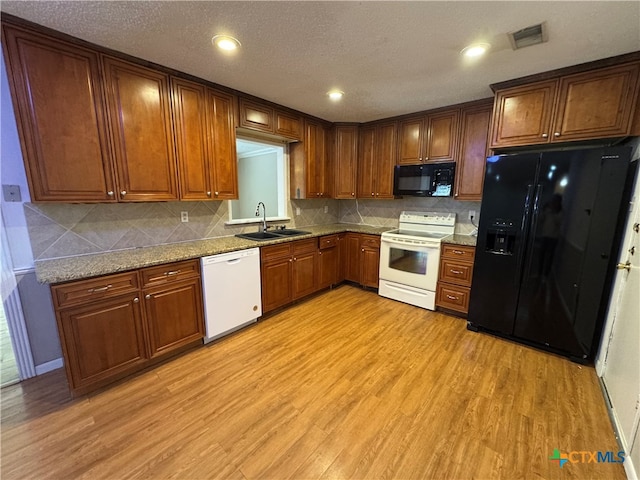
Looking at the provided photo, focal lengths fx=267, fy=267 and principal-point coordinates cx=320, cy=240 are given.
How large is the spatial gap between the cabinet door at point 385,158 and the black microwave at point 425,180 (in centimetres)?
11

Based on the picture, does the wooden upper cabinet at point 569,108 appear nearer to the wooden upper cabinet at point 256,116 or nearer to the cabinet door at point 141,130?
the wooden upper cabinet at point 256,116

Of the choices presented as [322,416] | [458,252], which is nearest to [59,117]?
[322,416]

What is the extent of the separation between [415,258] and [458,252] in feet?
1.62

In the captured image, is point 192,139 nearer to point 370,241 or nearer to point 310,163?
point 310,163

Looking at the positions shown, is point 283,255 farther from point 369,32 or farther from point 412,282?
point 369,32

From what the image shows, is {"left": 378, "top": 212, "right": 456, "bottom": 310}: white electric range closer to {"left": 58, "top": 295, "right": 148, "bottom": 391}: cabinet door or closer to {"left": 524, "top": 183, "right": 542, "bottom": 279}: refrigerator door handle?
{"left": 524, "top": 183, "right": 542, "bottom": 279}: refrigerator door handle

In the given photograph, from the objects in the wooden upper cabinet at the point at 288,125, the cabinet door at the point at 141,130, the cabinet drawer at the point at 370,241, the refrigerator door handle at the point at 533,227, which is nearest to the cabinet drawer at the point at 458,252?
the refrigerator door handle at the point at 533,227

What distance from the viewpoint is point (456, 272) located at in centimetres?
307

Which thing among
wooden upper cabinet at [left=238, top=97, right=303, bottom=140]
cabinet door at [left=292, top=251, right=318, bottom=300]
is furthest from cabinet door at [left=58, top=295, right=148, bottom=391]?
wooden upper cabinet at [left=238, top=97, right=303, bottom=140]

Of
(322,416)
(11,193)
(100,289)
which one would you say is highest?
(11,193)

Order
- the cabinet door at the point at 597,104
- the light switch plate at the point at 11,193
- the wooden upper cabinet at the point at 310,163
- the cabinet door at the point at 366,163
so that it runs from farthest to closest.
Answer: the cabinet door at the point at 366,163, the wooden upper cabinet at the point at 310,163, the cabinet door at the point at 597,104, the light switch plate at the point at 11,193

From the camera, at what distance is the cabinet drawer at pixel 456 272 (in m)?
2.99

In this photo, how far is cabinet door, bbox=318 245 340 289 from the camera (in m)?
3.68

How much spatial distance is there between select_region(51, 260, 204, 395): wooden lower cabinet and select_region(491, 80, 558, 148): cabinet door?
123 inches
